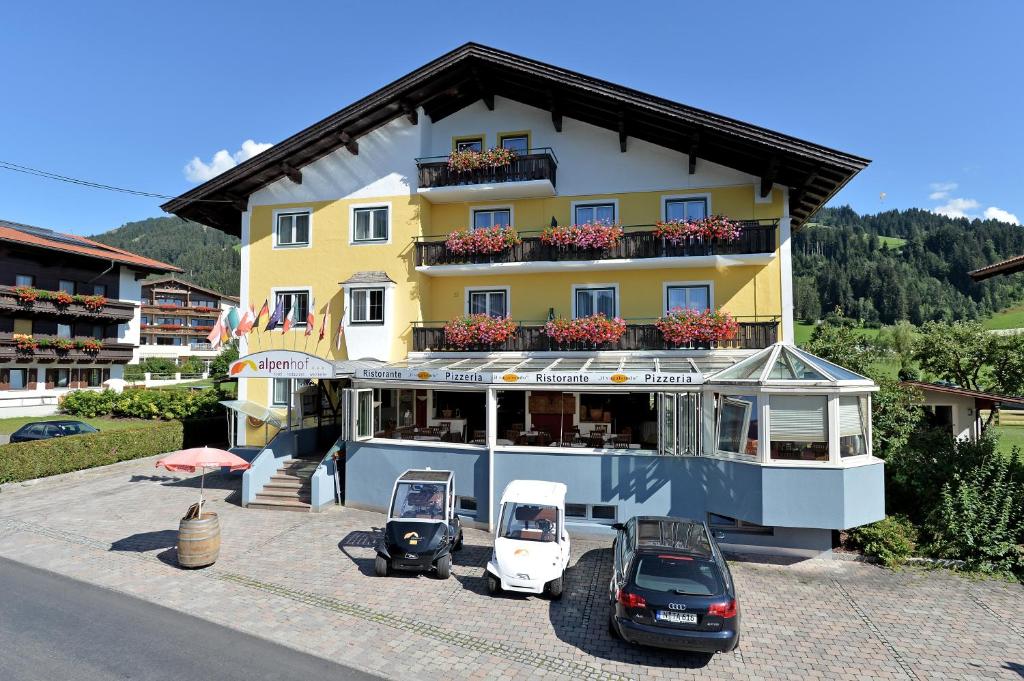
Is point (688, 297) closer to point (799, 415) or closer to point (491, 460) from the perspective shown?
point (799, 415)

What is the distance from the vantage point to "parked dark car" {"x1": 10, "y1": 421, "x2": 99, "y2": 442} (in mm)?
24547

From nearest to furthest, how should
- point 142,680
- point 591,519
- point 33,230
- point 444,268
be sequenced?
1. point 142,680
2. point 591,519
3. point 444,268
4. point 33,230

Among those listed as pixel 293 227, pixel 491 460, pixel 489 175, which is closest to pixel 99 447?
pixel 293 227

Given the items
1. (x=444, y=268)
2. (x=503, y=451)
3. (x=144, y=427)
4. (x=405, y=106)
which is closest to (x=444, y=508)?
(x=503, y=451)

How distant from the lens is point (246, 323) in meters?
21.6

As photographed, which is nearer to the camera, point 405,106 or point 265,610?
point 265,610

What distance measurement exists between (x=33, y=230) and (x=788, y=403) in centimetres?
4973

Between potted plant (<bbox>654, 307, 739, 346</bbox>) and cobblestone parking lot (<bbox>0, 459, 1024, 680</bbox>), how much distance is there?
289 inches

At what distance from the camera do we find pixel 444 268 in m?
21.1

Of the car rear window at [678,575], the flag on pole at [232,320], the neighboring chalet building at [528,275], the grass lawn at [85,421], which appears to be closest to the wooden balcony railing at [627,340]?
the neighboring chalet building at [528,275]

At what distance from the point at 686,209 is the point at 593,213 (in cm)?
328

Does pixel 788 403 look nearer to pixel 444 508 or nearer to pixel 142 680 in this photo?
pixel 444 508

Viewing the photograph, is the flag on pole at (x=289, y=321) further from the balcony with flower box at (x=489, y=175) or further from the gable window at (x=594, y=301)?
the gable window at (x=594, y=301)

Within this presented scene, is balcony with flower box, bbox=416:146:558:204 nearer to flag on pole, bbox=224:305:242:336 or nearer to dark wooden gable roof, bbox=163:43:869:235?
dark wooden gable roof, bbox=163:43:869:235
